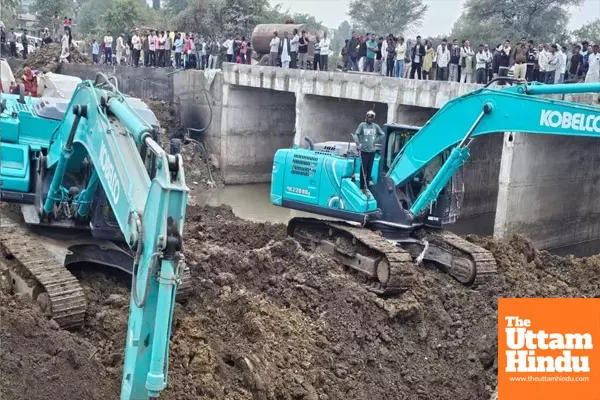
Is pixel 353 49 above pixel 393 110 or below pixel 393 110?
above

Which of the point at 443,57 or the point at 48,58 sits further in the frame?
the point at 48,58

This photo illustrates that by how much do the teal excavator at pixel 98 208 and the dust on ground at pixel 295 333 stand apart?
459mm

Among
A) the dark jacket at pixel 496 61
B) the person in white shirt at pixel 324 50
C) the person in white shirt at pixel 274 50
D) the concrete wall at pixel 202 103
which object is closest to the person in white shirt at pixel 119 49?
the concrete wall at pixel 202 103

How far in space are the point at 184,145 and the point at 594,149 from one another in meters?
13.3

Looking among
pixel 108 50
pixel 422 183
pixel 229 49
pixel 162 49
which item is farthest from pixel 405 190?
pixel 108 50

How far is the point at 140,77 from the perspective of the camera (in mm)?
27547

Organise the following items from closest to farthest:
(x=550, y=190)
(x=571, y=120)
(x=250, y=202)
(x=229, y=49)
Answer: (x=571, y=120)
(x=550, y=190)
(x=250, y=202)
(x=229, y=49)

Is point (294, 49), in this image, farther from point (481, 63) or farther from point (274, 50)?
point (481, 63)

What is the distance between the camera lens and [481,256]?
36.6 ft

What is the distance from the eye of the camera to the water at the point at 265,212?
19592 mm

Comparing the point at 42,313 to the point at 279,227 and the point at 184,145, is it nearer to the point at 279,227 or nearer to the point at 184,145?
the point at 279,227

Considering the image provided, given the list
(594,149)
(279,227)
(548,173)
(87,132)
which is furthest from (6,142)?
(594,149)

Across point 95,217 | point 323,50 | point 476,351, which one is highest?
point 323,50

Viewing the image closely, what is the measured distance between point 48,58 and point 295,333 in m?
24.0
